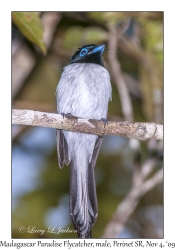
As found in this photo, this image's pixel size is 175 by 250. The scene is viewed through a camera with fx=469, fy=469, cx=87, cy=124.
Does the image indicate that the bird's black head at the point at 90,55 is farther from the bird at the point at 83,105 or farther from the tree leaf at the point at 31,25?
the tree leaf at the point at 31,25

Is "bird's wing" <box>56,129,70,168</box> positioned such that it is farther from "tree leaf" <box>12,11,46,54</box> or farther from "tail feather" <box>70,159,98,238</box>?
"tree leaf" <box>12,11,46,54</box>

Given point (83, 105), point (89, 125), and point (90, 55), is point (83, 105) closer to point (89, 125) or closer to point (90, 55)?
point (89, 125)

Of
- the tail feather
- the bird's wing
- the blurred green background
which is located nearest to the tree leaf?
the blurred green background

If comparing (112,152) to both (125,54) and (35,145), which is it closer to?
(35,145)

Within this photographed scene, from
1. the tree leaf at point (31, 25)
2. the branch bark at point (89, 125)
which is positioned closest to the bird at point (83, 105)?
the branch bark at point (89, 125)

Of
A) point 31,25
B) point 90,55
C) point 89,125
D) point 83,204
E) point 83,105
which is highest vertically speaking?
point 31,25

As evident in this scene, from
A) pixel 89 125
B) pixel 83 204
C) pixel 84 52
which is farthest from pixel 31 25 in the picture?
pixel 83 204

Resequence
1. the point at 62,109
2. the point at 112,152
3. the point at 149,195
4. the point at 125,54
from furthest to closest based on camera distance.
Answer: the point at 125,54
the point at 112,152
the point at 149,195
the point at 62,109
